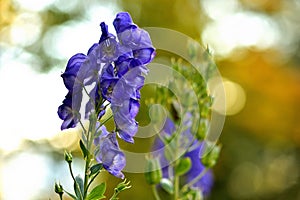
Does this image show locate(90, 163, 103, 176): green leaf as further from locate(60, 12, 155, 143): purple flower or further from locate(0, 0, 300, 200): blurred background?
locate(0, 0, 300, 200): blurred background

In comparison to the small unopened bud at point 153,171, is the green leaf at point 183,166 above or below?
above

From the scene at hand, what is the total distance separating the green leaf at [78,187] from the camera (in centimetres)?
127

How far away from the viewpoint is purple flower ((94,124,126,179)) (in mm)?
1287

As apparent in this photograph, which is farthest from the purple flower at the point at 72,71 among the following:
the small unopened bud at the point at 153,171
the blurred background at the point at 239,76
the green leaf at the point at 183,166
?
the blurred background at the point at 239,76

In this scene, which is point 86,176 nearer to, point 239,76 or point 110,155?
point 110,155

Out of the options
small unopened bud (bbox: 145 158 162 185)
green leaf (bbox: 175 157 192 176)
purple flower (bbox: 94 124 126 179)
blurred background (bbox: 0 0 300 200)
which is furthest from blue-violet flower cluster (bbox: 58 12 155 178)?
blurred background (bbox: 0 0 300 200)

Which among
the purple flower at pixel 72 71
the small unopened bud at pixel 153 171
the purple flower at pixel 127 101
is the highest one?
the small unopened bud at pixel 153 171

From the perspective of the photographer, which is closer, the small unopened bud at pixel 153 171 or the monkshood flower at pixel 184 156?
the small unopened bud at pixel 153 171

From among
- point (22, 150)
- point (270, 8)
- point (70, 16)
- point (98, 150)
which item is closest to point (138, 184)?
point (22, 150)

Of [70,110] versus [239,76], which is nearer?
[70,110]

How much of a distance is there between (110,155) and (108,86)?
128 mm

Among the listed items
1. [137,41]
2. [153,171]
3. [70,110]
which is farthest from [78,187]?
[153,171]

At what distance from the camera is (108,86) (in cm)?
127

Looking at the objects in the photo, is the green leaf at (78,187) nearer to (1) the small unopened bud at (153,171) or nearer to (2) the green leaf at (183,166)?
(1) the small unopened bud at (153,171)
